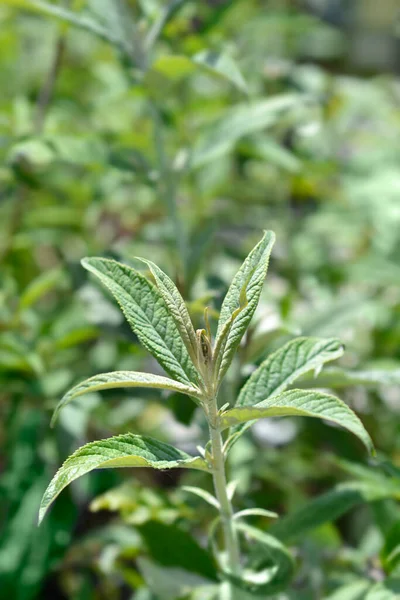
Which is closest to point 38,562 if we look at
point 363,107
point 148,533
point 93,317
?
point 148,533

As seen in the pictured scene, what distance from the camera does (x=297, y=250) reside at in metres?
1.43

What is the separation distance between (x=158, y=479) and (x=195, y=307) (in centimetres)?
73

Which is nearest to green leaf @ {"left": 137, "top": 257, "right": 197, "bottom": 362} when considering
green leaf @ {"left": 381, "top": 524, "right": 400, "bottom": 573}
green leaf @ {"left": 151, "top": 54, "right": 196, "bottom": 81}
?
green leaf @ {"left": 381, "top": 524, "right": 400, "bottom": 573}

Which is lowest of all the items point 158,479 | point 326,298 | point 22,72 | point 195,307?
point 158,479

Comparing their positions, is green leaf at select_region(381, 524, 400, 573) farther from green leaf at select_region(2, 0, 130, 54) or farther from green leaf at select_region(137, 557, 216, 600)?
green leaf at select_region(2, 0, 130, 54)

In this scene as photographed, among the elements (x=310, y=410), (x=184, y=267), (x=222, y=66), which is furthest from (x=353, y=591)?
(x=222, y=66)

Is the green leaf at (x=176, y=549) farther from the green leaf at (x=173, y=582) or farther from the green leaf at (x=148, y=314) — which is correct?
the green leaf at (x=148, y=314)

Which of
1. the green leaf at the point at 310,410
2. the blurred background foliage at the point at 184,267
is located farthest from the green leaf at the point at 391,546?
the green leaf at the point at 310,410

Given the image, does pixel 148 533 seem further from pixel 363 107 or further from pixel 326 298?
pixel 363 107

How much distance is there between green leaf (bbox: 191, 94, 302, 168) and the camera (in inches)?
38.5

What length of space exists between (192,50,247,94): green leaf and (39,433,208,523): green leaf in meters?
0.44

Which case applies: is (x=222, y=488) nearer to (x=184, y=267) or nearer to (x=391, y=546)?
(x=391, y=546)

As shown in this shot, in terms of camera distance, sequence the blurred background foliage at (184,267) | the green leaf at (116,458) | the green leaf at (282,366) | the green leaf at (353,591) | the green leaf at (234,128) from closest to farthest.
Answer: the green leaf at (116,458), the green leaf at (282,366), the green leaf at (353,591), the blurred background foliage at (184,267), the green leaf at (234,128)

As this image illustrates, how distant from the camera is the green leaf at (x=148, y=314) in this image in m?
0.57
